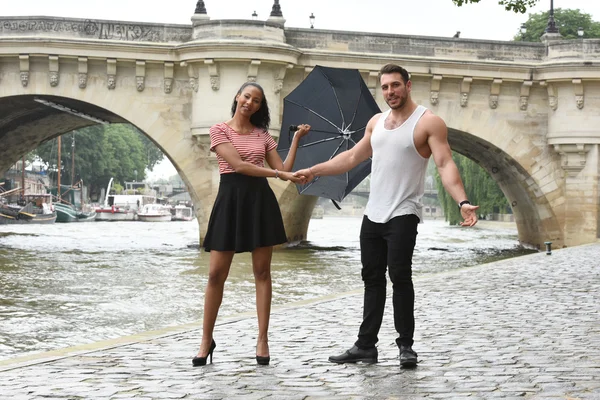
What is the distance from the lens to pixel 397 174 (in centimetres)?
587

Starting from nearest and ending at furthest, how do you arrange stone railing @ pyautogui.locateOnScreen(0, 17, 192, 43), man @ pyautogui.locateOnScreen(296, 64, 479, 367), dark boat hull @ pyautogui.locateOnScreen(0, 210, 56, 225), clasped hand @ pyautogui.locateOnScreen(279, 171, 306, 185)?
man @ pyautogui.locateOnScreen(296, 64, 479, 367)
clasped hand @ pyautogui.locateOnScreen(279, 171, 306, 185)
stone railing @ pyautogui.locateOnScreen(0, 17, 192, 43)
dark boat hull @ pyautogui.locateOnScreen(0, 210, 56, 225)

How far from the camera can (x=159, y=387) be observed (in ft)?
16.7

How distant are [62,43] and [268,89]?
203 inches

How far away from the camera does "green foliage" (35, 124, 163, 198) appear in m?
73.0

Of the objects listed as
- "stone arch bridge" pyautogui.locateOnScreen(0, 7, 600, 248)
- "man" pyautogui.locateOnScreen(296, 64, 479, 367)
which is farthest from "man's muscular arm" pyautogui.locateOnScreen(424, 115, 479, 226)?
"stone arch bridge" pyautogui.locateOnScreen(0, 7, 600, 248)

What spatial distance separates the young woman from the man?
1.93ft

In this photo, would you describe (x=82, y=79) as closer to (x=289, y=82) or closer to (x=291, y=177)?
(x=289, y=82)

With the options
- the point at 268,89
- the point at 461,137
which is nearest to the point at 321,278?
the point at 268,89

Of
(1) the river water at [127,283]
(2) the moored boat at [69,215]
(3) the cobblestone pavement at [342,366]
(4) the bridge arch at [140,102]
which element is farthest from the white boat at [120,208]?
(3) the cobblestone pavement at [342,366]

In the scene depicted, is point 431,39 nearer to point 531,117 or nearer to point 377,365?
point 531,117

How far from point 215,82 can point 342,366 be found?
17948 millimetres

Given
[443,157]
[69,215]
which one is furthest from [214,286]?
[69,215]

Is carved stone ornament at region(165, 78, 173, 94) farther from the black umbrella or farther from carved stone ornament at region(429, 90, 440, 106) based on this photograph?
the black umbrella

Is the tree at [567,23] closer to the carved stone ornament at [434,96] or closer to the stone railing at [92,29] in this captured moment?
the carved stone ornament at [434,96]
